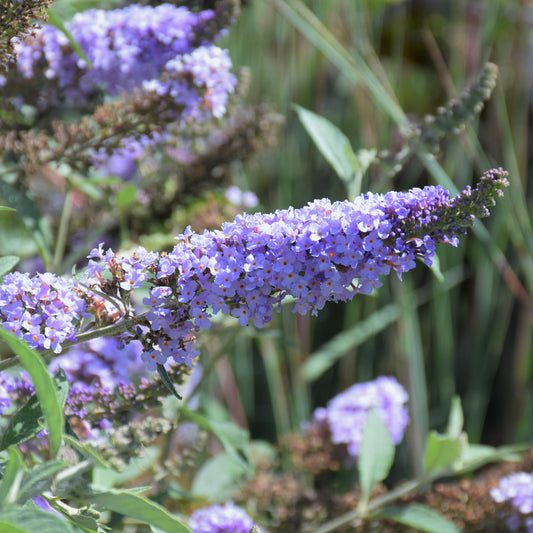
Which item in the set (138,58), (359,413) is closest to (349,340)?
(359,413)

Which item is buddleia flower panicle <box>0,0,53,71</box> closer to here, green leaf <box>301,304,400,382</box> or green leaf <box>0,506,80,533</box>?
green leaf <box>0,506,80,533</box>

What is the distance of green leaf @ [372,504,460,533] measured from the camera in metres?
1.09

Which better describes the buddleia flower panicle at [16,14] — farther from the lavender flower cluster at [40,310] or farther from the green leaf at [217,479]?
the green leaf at [217,479]

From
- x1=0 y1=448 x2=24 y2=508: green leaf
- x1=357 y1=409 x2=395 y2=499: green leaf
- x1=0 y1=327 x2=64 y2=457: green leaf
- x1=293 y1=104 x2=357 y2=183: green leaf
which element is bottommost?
x1=0 y1=448 x2=24 y2=508: green leaf

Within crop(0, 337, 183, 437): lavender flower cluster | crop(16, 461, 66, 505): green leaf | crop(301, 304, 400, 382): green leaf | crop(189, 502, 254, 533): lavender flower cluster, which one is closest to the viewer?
crop(16, 461, 66, 505): green leaf

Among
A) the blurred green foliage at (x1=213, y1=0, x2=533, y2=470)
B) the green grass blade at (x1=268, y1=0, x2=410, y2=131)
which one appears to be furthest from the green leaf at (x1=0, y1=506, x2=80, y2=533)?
the blurred green foliage at (x1=213, y1=0, x2=533, y2=470)

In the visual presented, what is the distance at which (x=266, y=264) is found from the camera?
2.15 ft

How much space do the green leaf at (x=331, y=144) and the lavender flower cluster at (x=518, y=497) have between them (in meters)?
0.60

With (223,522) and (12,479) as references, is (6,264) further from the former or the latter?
(223,522)

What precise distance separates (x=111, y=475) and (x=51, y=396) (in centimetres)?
50

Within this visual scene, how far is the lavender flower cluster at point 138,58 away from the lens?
1053 millimetres

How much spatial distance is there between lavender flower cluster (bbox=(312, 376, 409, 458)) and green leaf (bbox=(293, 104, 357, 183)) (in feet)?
1.63

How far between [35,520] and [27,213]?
2.01ft

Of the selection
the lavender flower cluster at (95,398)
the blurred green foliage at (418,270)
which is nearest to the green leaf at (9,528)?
the lavender flower cluster at (95,398)
